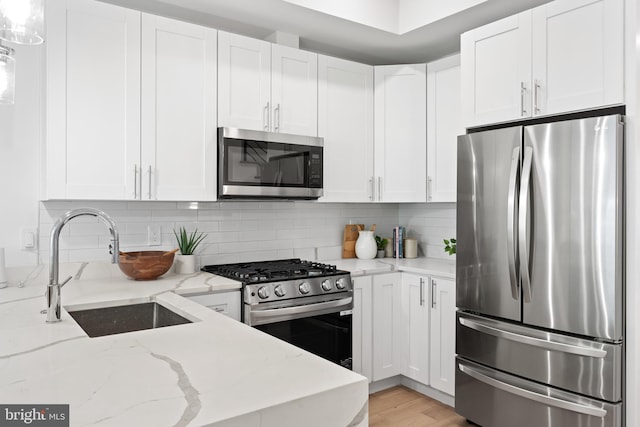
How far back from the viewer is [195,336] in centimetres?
143

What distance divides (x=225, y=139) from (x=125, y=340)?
168cm

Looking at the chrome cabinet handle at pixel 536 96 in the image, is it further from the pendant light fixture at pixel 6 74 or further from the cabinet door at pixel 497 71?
the pendant light fixture at pixel 6 74

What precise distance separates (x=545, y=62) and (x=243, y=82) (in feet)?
5.72

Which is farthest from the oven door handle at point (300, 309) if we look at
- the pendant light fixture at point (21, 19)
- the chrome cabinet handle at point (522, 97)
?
the pendant light fixture at point (21, 19)

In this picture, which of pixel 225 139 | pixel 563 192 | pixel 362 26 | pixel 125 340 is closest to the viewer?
pixel 125 340

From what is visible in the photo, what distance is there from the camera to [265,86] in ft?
10.1

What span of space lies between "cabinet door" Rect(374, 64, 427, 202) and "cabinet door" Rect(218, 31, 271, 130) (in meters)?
0.96

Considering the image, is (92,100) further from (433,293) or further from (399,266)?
(433,293)

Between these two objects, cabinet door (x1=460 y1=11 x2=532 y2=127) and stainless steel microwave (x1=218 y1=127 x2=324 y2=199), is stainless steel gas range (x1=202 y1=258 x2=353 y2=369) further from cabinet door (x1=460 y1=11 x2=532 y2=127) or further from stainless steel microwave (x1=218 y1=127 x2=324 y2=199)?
cabinet door (x1=460 y1=11 x2=532 y2=127)

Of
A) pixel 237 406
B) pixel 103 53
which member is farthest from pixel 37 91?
pixel 237 406

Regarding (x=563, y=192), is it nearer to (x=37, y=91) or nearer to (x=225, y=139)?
(x=225, y=139)

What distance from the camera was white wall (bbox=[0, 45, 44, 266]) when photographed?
8.46ft

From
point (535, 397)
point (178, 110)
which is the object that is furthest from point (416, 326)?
point (178, 110)

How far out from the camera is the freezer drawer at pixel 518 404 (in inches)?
87.8
